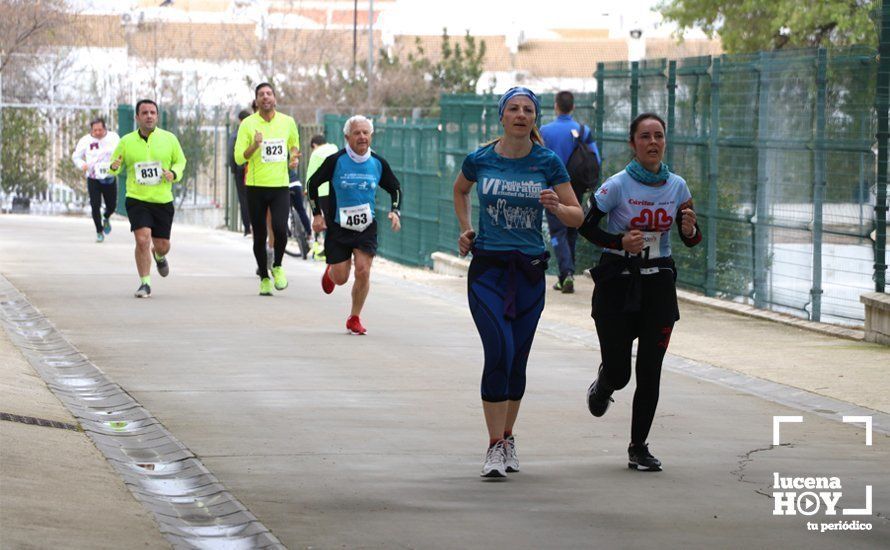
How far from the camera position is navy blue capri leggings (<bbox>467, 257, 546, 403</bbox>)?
799 cm

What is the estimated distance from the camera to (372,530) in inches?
262

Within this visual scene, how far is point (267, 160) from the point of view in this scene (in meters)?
16.5

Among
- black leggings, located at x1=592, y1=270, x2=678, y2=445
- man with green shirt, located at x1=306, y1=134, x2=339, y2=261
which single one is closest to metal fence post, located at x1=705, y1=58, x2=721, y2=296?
man with green shirt, located at x1=306, y1=134, x2=339, y2=261

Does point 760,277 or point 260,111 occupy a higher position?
point 260,111

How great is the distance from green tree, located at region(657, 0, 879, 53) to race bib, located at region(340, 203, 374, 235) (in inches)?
970

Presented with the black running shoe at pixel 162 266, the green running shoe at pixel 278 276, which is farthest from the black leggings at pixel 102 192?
the green running shoe at pixel 278 276

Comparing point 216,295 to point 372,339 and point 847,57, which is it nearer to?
point 372,339

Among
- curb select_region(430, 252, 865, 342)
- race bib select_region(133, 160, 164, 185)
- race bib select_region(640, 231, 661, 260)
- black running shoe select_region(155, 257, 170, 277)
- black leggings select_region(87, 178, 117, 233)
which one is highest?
race bib select_region(133, 160, 164, 185)

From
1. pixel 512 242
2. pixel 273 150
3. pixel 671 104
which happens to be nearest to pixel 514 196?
pixel 512 242

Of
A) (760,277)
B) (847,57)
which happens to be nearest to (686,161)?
(760,277)

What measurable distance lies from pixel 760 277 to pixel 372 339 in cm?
428

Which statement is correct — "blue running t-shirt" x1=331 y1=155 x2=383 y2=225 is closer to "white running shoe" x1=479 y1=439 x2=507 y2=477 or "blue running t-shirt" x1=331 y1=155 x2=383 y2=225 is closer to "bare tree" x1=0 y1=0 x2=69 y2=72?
"white running shoe" x1=479 y1=439 x2=507 y2=477

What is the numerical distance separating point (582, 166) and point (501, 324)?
9.55 metres

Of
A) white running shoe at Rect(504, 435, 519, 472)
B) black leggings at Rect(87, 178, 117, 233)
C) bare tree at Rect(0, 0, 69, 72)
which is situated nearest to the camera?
white running shoe at Rect(504, 435, 519, 472)
